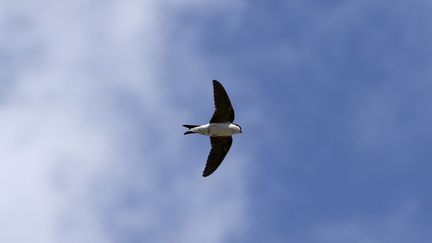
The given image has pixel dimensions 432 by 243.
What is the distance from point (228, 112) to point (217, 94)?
2.84 feet

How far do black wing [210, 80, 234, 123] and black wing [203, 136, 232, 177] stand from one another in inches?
43.5

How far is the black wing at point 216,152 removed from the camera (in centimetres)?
7150

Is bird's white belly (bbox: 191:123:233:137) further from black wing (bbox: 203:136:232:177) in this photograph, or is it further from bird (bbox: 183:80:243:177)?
black wing (bbox: 203:136:232:177)

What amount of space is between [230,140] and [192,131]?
1961 mm

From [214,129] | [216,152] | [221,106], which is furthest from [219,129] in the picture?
[216,152]

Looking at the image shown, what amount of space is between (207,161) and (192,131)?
1.72m

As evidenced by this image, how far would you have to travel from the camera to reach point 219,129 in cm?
7062

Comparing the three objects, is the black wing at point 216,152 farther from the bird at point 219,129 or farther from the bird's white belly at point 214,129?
the bird's white belly at point 214,129

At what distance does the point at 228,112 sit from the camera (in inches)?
2776

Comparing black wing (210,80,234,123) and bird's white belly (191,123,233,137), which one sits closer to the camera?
black wing (210,80,234,123)

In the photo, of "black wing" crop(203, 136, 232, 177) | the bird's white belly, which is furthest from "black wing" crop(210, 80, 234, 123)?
"black wing" crop(203, 136, 232, 177)

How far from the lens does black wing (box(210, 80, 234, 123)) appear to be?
7006 centimetres

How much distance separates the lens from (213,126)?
70.6m

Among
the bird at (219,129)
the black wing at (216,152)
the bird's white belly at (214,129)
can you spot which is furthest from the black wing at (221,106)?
the black wing at (216,152)
